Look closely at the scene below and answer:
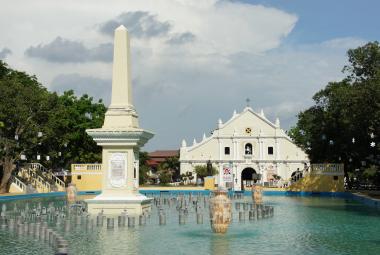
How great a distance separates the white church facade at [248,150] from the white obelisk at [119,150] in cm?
6382

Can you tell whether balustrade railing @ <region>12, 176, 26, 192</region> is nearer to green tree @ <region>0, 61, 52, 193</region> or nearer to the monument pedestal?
green tree @ <region>0, 61, 52, 193</region>

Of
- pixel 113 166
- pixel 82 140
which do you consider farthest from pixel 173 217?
pixel 82 140

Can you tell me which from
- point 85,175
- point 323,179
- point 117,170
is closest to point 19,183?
point 85,175

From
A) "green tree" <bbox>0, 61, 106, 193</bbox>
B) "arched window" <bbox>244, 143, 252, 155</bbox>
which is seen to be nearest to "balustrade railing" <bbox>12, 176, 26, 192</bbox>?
"green tree" <bbox>0, 61, 106, 193</bbox>

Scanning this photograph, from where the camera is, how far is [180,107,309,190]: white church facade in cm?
9131

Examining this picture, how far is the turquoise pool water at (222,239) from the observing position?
16969 mm

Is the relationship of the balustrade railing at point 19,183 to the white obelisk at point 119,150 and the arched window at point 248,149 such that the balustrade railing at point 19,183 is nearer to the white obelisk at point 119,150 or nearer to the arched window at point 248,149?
the white obelisk at point 119,150

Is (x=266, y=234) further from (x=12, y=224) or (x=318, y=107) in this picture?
(x=318, y=107)

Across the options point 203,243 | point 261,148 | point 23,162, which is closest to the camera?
point 203,243

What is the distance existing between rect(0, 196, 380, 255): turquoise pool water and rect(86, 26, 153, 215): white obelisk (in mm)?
1942

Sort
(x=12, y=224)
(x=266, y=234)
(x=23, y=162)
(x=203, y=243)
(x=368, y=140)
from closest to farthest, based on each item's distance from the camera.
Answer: (x=203, y=243), (x=266, y=234), (x=12, y=224), (x=368, y=140), (x=23, y=162)

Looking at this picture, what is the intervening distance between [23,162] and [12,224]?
36399 millimetres

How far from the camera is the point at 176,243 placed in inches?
725

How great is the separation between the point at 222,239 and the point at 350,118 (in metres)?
28.5
